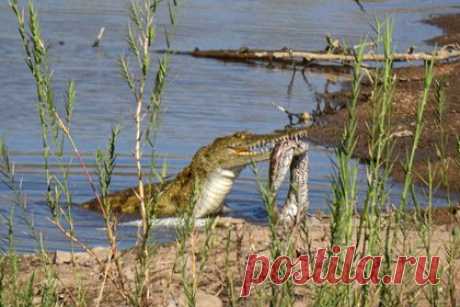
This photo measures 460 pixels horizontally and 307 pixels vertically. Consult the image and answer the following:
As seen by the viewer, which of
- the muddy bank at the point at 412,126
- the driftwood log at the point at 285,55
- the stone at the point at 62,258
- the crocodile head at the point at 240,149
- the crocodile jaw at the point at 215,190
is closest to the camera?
the stone at the point at 62,258

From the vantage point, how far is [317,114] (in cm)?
1780

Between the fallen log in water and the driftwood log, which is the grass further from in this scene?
the fallen log in water

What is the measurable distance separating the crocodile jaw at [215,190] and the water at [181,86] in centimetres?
17

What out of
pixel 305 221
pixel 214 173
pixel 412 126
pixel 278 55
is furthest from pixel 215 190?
pixel 278 55

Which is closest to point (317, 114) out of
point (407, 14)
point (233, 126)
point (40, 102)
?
point (233, 126)

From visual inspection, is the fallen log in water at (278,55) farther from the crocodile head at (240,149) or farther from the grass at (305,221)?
the grass at (305,221)

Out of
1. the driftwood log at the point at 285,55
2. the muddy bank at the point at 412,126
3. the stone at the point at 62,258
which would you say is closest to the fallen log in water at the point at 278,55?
the driftwood log at the point at 285,55

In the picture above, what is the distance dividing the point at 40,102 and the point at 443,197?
7462 millimetres

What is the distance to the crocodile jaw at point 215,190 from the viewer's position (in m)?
11.6

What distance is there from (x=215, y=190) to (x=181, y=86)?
818cm

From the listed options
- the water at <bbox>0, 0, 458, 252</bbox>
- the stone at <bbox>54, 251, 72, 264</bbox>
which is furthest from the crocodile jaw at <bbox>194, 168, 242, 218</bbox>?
the stone at <bbox>54, 251, 72, 264</bbox>

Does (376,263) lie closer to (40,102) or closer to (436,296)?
(436,296)

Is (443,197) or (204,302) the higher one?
(204,302)

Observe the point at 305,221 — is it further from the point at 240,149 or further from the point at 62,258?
the point at 240,149
